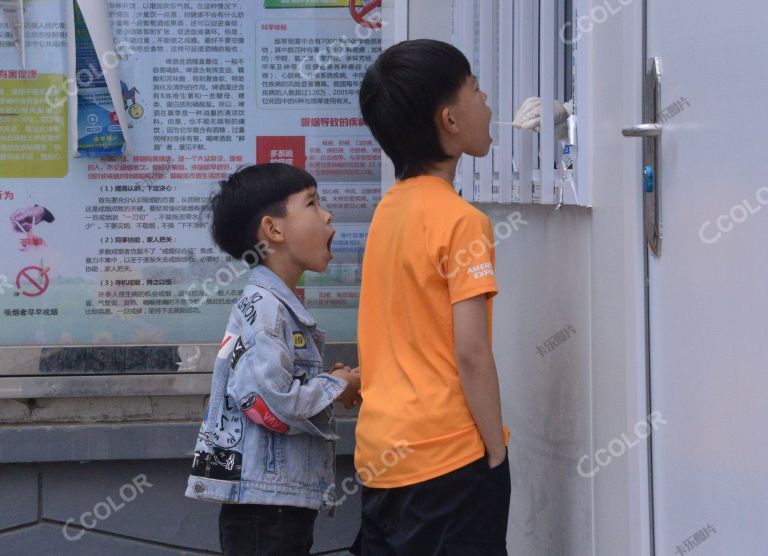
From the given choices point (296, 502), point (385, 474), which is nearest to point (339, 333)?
point (296, 502)

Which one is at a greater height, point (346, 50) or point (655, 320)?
point (346, 50)

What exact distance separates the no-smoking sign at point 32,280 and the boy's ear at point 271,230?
59.0 inches

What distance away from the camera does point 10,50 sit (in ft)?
11.0

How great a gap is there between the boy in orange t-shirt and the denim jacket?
0.23 metres

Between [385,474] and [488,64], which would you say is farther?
[488,64]

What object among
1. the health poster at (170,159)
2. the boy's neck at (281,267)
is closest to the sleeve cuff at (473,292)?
the boy's neck at (281,267)

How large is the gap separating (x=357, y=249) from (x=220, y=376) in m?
1.35

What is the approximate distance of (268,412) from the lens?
2.10 meters

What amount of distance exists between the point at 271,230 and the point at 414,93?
0.56 m

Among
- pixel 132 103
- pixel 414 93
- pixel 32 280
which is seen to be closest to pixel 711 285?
pixel 414 93

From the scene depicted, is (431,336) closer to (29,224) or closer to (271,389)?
(271,389)

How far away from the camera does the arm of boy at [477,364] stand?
5.77 feet

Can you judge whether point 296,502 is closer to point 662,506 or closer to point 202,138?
point 662,506

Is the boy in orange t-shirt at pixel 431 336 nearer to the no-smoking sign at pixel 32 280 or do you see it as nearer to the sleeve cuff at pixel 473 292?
the sleeve cuff at pixel 473 292
